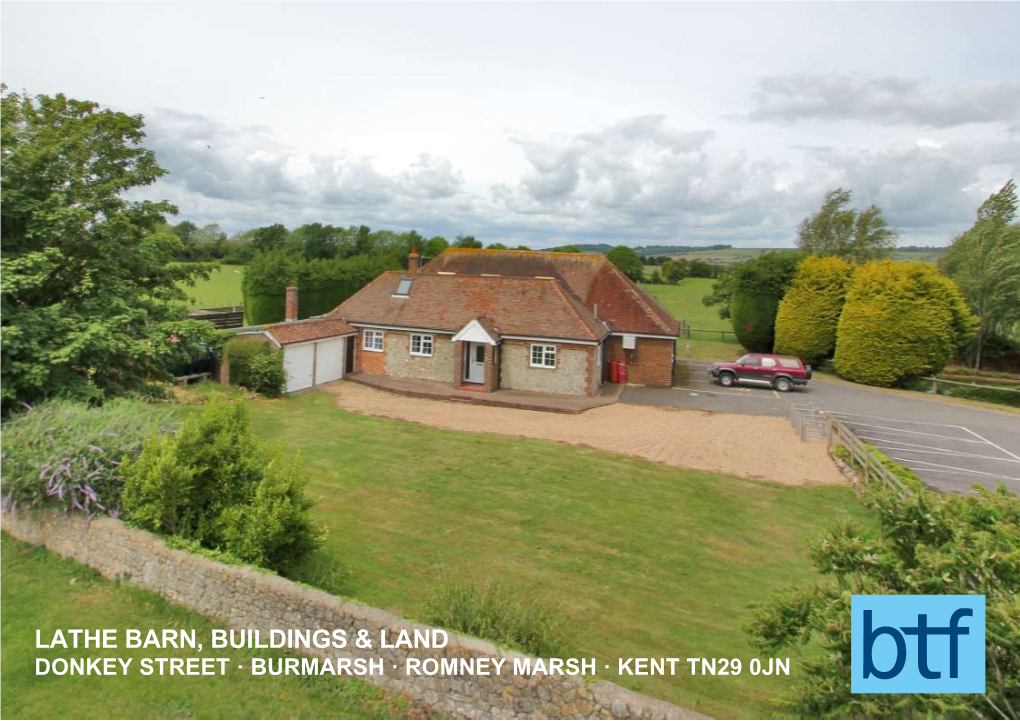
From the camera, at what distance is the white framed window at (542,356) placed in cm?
2569

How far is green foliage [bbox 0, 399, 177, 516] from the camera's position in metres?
8.64

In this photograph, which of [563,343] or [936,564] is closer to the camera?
[936,564]

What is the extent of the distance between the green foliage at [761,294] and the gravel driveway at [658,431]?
1687cm

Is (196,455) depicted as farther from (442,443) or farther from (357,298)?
(357,298)

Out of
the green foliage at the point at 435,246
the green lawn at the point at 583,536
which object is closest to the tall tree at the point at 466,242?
the green foliage at the point at 435,246

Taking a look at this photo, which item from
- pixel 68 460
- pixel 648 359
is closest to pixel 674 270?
pixel 648 359

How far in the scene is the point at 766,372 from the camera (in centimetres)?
2856

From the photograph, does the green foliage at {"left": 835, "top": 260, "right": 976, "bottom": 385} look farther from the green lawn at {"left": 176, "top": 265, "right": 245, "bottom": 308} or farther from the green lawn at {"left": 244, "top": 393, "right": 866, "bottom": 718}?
the green lawn at {"left": 176, "top": 265, "right": 245, "bottom": 308}

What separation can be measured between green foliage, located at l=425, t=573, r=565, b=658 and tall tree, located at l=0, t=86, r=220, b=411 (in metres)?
8.29

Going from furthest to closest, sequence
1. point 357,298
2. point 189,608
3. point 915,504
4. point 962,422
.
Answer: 1. point 357,298
2. point 962,422
3. point 189,608
4. point 915,504

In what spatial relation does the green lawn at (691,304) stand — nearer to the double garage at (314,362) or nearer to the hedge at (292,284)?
the hedge at (292,284)

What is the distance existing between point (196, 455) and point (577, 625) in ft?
18.8

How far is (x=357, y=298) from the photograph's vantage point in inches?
1166

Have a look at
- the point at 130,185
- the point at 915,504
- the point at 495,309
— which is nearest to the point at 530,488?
the point at 915,504
